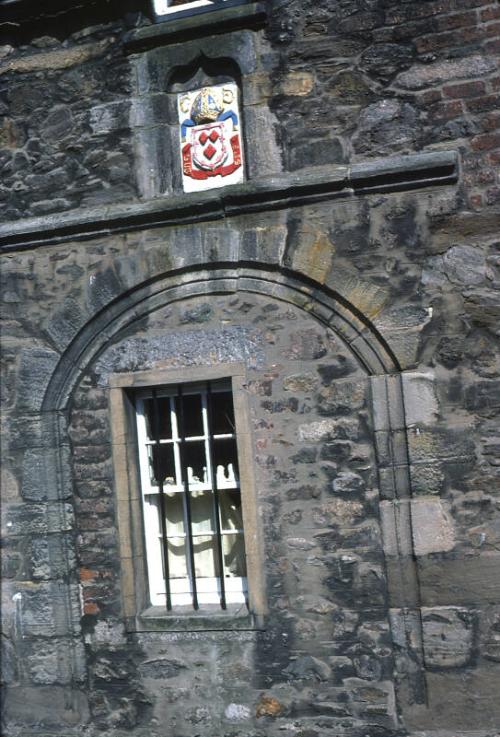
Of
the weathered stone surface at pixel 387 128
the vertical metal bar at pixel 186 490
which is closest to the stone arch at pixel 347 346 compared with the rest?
the vertical metal bar at pixel 186 490

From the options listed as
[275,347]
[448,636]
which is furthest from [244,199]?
[448,636]

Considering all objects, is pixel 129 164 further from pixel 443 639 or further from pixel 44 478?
pixel 443 639

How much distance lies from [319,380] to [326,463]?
1.75 feet

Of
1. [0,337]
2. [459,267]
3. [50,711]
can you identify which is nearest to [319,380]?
[459,267]

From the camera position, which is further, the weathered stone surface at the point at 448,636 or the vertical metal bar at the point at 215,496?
the vertical metal bar at the point at 215,496

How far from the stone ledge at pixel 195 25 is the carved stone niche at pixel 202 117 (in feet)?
0.16

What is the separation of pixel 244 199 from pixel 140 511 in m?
2.24

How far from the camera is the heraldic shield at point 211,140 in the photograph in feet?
20.0

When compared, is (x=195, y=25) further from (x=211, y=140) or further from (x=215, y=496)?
(x=215, y=496)

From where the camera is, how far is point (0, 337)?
650cm

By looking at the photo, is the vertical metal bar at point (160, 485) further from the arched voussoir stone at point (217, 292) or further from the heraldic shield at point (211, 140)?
the heraldic shield at point (211, 140)

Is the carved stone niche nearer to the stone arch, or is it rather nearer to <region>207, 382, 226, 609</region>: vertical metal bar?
the stone arch

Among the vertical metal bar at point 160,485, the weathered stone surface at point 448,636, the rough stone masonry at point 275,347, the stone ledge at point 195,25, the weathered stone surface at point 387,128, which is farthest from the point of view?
the vertical metal bar at point 160,485

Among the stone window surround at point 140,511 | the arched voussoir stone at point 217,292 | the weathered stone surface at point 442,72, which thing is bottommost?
the stone window surround at point 140,511
